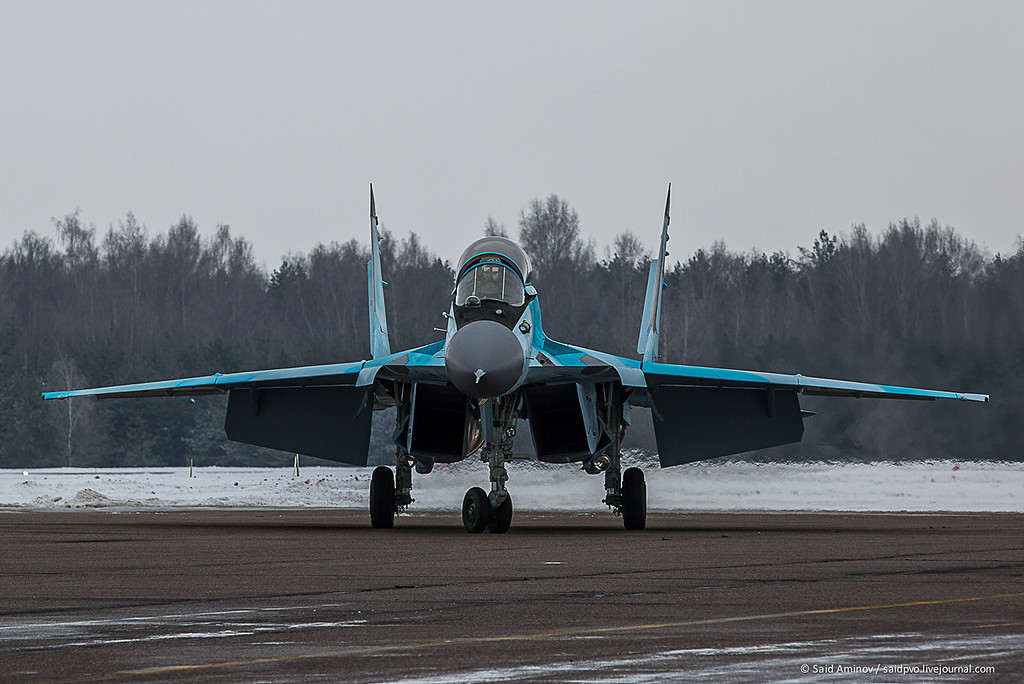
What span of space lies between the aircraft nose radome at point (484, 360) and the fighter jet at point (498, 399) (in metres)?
0.01

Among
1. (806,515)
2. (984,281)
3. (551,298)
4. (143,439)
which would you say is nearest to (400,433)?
(806,515)

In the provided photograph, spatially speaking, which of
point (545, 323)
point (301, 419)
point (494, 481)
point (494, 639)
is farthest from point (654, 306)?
point (545, 323)

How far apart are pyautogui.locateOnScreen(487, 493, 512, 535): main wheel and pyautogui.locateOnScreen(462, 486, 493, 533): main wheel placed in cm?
8

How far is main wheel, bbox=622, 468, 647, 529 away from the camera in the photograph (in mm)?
16172

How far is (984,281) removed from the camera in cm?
2877

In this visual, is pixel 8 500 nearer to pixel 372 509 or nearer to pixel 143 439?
pixel 372 509

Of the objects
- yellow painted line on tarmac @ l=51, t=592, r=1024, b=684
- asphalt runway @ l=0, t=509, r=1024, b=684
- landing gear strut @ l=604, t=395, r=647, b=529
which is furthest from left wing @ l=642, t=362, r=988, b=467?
yellow painted line on tarmac @ l=51, t=592, r=1024, b=684

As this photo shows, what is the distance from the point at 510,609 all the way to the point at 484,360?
251 inches

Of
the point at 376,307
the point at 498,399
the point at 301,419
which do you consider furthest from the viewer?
the point at 376,307

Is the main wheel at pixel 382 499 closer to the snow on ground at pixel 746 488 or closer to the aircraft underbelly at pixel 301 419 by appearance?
the aircraft underbelly at pixel 301 419

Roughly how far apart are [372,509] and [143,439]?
143 ft

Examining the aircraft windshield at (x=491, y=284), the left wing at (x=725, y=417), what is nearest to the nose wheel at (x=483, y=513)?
the aircraft windshield at (x=491, y=284)

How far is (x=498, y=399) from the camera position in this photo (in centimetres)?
1454

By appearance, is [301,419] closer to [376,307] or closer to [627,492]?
[376,307]
